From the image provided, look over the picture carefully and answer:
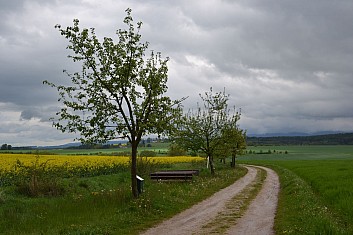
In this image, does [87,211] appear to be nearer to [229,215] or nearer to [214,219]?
[214,219]

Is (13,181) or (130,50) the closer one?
(130,50)

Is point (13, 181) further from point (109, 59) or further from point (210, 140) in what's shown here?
point (210, 140)

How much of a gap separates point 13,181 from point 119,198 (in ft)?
25.5

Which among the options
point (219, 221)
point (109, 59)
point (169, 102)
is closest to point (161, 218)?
point (219, 221)

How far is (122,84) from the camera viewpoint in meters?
16.9

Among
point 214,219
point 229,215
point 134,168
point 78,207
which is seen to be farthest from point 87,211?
point 229,215

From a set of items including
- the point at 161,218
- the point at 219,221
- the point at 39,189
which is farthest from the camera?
the point at 39,189

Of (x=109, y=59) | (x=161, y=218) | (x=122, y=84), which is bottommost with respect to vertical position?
(x=161, y=218)

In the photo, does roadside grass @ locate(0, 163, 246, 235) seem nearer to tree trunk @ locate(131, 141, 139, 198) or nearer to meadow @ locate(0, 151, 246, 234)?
meadow @ locate(0, 151, 246, 234)

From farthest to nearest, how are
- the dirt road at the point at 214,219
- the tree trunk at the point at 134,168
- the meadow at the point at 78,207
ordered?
1. the tree trunk at the point at 134,168
2. the meadow at the point at 78,207
3. the dirt road at the point at 214,219

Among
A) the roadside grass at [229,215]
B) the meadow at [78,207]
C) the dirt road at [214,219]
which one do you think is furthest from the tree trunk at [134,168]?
the roadside grass at [229,215]

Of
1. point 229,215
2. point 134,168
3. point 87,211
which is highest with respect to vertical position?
point 134,168

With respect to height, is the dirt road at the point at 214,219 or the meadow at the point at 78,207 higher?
the meadow at the point at 78,207

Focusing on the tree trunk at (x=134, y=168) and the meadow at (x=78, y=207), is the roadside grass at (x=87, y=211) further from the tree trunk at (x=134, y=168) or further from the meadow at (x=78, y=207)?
the tree trunk at (x=134, y=168)
